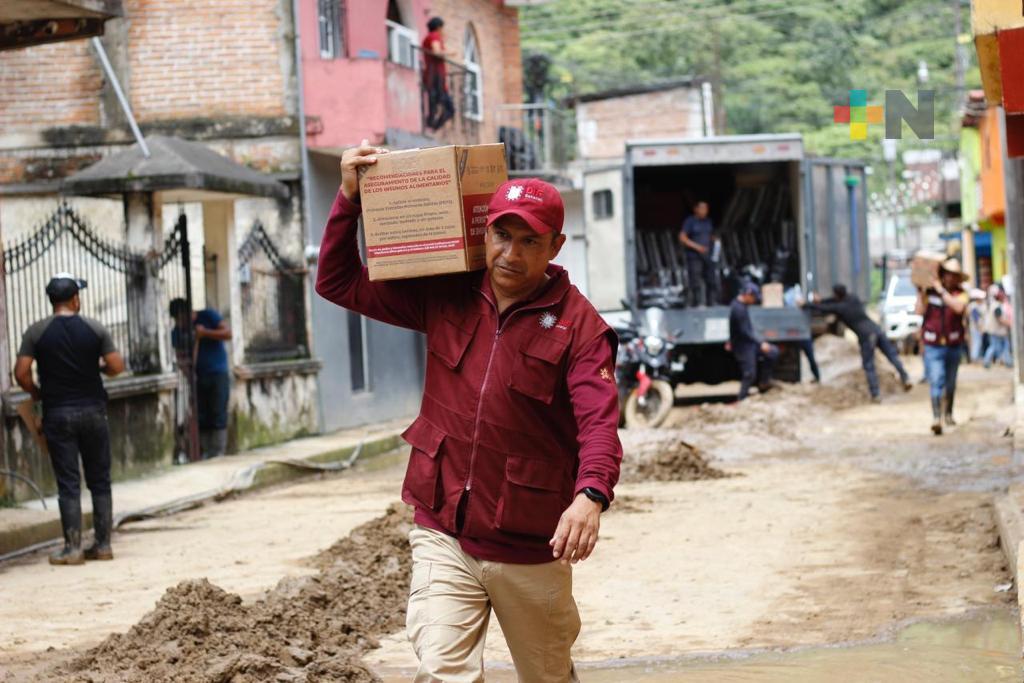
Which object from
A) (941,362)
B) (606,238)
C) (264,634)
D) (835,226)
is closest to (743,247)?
(835,226)

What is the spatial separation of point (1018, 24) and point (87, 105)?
48.4 ft

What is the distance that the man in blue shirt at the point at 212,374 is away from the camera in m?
17.3

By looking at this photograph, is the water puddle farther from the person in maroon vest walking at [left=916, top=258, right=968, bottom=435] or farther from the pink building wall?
the pink building wall

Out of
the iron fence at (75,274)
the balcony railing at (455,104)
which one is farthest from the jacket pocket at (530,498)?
the balcony railing at (455,104)

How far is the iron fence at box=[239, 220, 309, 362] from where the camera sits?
740 inches

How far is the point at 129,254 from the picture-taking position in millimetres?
15914

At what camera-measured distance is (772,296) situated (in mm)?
23469

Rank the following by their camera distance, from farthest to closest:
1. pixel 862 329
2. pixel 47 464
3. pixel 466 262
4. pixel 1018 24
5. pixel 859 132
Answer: pixel 862 329 < pixel 47 464 < pixel 859 132 < pixel 1018 24 < pixel 466 262

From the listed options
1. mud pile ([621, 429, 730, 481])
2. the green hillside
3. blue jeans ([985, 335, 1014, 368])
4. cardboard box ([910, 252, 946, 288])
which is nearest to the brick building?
mud pile ([621, 429, 730, 481])

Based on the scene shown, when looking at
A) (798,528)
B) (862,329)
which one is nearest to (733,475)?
(798,528)

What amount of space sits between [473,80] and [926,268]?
1246 centimetres

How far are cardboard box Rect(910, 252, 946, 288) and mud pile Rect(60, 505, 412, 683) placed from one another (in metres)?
8.98

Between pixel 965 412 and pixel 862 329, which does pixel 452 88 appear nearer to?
pixel 862 329

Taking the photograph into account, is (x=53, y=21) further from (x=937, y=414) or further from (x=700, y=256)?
(x=700, y=256)
